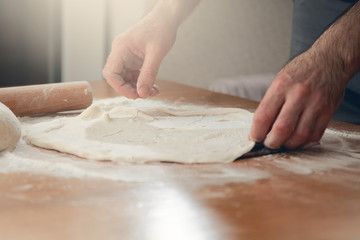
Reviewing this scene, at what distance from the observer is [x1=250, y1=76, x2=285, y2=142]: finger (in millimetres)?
906

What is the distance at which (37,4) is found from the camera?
2.98 m

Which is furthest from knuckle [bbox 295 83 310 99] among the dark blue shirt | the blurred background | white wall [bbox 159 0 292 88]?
white wall [bbox 159 0 292 88]

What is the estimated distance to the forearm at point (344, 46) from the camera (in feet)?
3.27

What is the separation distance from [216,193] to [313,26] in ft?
3.95

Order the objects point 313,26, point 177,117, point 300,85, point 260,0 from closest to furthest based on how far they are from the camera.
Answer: point 300,85 < point 177,117 < point 313,26 < point 260,0

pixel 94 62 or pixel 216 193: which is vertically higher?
pixel 216 193

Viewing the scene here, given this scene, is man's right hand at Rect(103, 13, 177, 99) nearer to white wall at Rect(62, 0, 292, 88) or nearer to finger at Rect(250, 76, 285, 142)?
finger at Rect(250, 76, 285, 142)

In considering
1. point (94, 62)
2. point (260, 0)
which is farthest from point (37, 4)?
point (260, 0)

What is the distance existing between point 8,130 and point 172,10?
0.80 m

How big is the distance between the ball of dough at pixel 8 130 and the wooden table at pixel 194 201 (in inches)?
1.8

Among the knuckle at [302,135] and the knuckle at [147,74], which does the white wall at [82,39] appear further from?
the knuckle at [302,135]

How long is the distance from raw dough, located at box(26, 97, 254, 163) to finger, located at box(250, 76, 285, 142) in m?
0.05

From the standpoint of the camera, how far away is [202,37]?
11.7ft

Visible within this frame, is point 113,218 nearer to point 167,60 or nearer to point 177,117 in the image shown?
point 177,117
